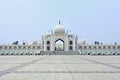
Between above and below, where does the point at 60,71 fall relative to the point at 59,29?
below

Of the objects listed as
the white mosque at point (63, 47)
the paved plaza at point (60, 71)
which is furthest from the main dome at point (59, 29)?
the paved plaza at point (60, 71)

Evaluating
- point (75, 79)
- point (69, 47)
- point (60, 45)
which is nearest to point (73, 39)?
point (69, 47)

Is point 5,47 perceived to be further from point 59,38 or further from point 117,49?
point 117,49

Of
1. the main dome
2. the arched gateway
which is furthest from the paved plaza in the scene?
the main dome

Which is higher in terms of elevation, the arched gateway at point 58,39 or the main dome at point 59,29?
the main dome at point 59,29

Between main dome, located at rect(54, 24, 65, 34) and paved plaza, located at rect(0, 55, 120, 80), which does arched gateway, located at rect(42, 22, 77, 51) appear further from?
paved plaza, located at rect(0, 55, 120, 80)

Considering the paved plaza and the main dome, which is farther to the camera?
the main dome

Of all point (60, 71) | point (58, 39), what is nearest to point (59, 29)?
point (58, 39)

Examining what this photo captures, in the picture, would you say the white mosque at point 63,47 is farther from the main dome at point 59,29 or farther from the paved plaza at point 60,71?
the paved plaza at point 60,71

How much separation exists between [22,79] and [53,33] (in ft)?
290

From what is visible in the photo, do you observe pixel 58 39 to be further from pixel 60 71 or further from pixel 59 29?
pixel 60 71

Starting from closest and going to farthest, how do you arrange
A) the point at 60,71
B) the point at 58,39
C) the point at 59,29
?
the point at 60,71
the point at 58,39
the point at 59,29

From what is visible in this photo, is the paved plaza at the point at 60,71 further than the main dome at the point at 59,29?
No

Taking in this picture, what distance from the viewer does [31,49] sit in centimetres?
10306
